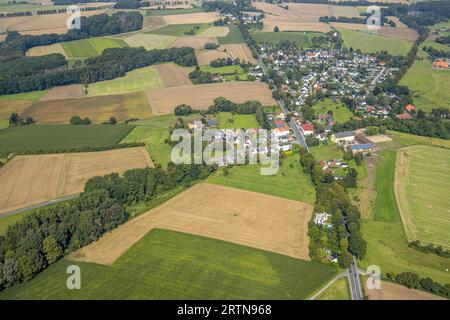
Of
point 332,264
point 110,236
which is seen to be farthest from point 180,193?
point 332,264

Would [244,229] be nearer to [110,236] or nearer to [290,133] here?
[110,236]

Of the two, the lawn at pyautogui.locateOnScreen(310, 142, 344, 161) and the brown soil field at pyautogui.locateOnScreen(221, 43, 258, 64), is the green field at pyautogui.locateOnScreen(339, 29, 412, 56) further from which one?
Result: the lawn at pyautogui.locateOnScreen(310, 142, 344, 161)

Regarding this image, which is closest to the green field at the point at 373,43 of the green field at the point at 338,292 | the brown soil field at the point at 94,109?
the brown soil field at the point at 94,109

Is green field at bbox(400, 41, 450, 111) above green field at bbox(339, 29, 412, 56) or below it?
below

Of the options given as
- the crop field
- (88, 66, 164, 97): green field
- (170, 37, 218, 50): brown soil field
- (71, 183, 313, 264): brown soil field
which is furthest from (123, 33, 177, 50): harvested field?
the crop field

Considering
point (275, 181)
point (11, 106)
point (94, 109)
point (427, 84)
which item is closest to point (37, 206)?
point (275, 181)

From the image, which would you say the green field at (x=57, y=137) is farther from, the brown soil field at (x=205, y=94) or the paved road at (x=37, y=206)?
the paved road at (x=37, y=206)
